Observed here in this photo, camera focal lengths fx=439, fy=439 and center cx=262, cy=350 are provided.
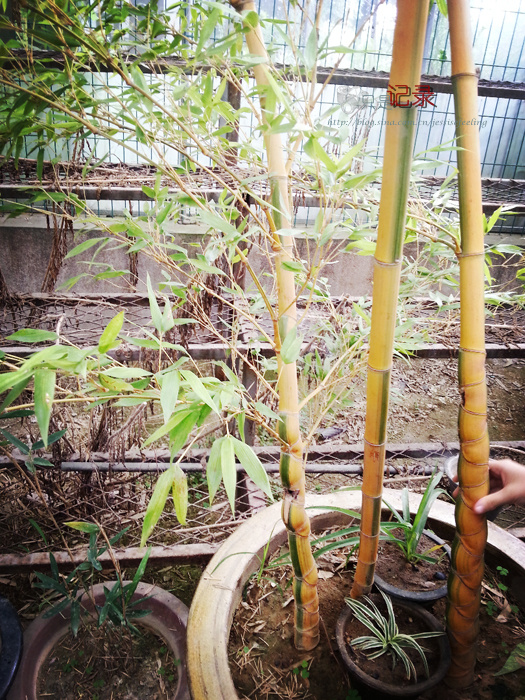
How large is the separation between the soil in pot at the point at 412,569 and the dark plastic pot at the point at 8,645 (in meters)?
0.98

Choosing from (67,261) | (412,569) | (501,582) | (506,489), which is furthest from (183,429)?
(67,261)

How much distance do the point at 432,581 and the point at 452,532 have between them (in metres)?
0.14

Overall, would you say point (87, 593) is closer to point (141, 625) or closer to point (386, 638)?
point (141, 625)

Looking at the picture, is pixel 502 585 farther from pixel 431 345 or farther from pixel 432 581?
pixel 431 345

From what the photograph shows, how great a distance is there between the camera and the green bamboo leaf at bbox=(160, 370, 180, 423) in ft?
1.73

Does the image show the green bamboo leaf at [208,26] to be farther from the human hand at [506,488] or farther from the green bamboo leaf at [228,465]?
the human hand at [506,488]

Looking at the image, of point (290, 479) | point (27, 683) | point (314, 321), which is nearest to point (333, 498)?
point (290, 479)

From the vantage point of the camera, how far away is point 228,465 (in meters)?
0.60

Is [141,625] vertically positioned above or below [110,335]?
below

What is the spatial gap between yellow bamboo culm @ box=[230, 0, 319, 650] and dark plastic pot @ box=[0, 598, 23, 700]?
0.73 m

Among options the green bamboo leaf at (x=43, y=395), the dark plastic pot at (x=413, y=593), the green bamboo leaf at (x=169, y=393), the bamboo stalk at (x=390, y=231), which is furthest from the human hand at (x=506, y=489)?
the green bamboo leaf at (x=43, y=395)

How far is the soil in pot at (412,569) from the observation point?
1.17 m

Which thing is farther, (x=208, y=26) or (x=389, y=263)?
(x=389, y=263)

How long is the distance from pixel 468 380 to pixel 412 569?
668mm
